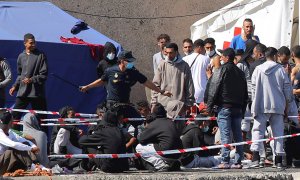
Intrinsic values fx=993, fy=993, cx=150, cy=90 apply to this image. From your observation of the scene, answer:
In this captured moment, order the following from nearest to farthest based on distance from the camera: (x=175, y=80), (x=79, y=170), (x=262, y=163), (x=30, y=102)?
1. (x=79, y=170)
2. (x=262, y=163)
3. (x=175, y=80)
4. (x=30, y=102)

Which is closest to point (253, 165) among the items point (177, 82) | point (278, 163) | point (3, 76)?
point (278, 163)

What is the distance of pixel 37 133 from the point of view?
550 inches

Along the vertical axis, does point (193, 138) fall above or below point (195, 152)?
above

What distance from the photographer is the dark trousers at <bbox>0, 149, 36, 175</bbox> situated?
12.3 meters

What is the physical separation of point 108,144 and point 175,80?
2157 millimetres

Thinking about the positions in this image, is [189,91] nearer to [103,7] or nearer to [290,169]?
[290,169]

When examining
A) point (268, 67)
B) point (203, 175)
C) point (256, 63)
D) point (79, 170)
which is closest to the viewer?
point (203, 175)

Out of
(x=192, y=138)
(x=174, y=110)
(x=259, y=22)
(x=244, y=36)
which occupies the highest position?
(x=259, y=22)

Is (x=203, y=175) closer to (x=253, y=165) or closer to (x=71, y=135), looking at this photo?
(x=253, y=165)

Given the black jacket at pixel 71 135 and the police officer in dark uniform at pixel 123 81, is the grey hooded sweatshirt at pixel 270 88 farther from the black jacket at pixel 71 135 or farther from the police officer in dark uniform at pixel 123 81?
the black jacket at pixel 71 135

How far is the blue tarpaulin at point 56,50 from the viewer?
54.1 ft

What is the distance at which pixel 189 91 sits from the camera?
14789 millimetres

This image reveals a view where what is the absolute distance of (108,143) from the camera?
1303cm

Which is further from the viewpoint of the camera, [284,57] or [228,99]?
[284,57]
